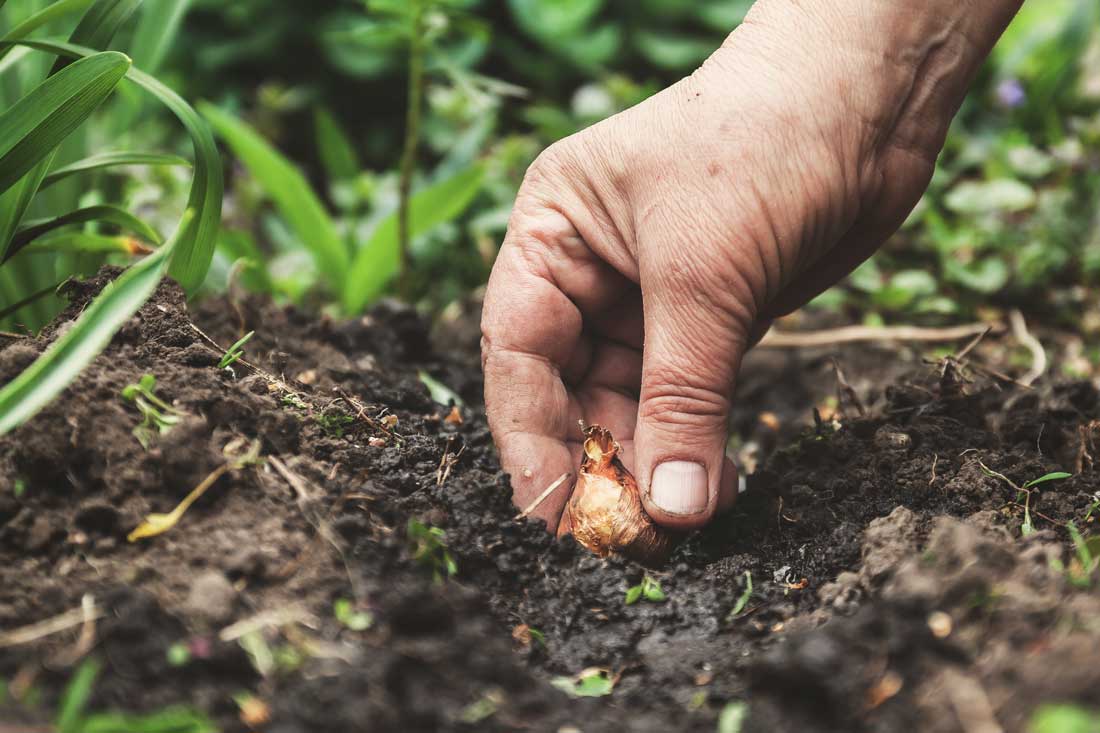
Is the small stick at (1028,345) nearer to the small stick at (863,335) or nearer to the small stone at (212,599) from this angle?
the small stick at (863,335)

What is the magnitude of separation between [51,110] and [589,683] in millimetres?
1239

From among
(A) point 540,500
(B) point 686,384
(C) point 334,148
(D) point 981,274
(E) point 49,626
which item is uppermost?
(E) point 49,626

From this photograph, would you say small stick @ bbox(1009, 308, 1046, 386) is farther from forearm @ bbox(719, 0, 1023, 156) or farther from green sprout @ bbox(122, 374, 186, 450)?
green sprout @ bbox(122, 374, 186, 450)

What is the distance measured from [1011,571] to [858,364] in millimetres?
1623

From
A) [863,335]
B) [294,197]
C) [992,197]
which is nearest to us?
[863,335]

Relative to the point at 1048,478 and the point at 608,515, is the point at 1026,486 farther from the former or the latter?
the point at 608,515

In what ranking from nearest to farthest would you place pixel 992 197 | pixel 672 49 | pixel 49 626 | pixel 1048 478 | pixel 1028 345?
1. pixel 49 626
2. pixel 1048 478
3. pixel 1028 345
4. pixel 992 197
5. pixel 672 49

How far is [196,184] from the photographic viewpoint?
1586 millimetres

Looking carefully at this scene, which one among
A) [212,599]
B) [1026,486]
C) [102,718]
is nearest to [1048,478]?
[1026,486]

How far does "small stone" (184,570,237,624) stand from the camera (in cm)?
107

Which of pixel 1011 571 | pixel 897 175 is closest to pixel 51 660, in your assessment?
pixel 1011 571

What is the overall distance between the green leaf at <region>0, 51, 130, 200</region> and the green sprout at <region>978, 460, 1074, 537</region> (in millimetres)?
1627

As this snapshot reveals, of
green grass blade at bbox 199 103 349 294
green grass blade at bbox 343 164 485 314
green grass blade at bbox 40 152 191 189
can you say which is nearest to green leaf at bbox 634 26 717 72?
green grass blade at bbox 343 164 485 314

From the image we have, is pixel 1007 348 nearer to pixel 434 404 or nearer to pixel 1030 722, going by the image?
pixel 434 404
